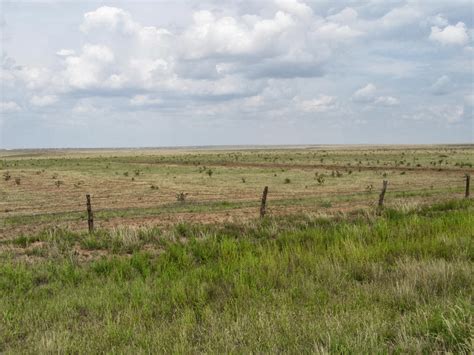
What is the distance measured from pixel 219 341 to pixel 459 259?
17.7 ft

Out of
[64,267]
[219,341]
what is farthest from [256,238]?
[219,341]

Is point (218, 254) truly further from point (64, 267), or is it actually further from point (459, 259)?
point (459, 259)

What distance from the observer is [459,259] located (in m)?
8.23

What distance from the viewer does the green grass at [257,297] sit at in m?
5.06

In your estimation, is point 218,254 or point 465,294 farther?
point 218,254

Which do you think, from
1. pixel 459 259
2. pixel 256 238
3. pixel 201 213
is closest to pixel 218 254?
pixel 256 238

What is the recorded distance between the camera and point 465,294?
243 inches

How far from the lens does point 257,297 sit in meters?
6.71

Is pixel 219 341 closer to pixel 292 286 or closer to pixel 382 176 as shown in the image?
pixel 292 286

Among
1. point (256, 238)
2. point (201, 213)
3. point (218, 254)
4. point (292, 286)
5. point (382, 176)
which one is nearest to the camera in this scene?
point (292, 286)

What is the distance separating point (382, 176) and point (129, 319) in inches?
1655

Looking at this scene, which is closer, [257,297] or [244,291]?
[257,297]

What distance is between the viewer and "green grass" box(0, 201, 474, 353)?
506 centimetres

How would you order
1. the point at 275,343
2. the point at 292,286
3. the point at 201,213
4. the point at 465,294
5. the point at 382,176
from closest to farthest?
1. the point at 275,343
2. the point at 465,294
3. the point at 292,286
4. the point at 201,213
5. the point at 382,176
